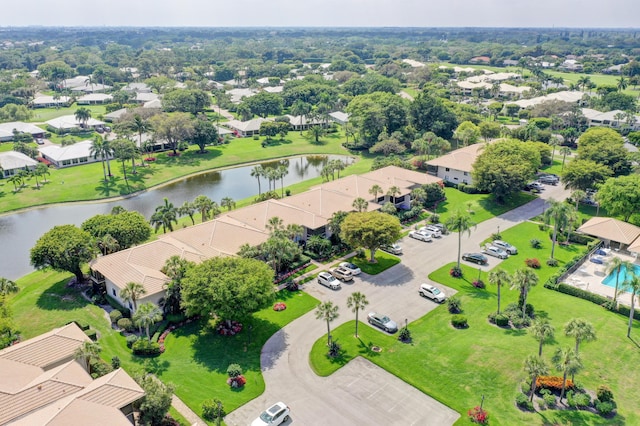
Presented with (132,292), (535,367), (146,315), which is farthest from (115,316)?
(535,367)

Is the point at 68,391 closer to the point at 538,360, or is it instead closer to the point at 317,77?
the point at 538,360

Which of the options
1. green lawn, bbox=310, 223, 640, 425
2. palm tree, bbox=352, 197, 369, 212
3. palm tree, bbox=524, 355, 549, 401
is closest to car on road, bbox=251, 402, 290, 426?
green lawn, bbox=310, 223, 640, 425

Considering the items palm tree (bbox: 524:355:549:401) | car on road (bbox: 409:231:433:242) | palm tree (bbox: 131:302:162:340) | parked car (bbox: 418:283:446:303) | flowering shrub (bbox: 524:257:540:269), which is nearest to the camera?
palm tree (bbox: 524:355:549:401)

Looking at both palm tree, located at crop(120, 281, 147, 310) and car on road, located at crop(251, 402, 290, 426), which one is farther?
palm tree, located at crop(120, 281, 147, 310)

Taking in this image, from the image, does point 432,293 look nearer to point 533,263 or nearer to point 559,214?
point 533,263

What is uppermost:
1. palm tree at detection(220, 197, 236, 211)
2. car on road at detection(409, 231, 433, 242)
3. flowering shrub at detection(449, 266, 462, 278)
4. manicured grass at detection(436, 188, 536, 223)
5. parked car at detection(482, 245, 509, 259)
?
palm tree at detection(220, 197, 236, 211)

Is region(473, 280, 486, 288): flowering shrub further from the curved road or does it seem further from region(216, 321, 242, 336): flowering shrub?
region(216, 321, 242, 336): flowering shrub

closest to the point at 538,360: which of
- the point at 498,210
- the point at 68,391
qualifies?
the point at 68,391

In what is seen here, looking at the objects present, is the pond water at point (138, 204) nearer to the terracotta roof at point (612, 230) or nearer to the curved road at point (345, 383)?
the curved road at point (345, 383)
